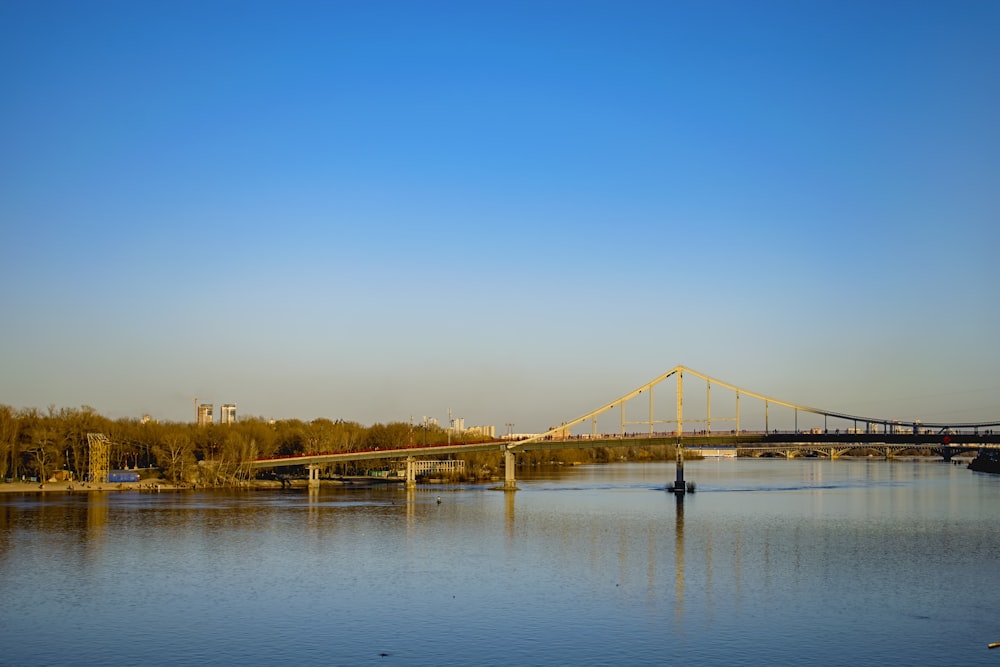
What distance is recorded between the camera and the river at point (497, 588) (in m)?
30.8

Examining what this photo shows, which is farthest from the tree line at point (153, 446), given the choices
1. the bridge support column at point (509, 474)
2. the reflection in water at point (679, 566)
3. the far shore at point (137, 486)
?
the reflection in water at point (679, 566)

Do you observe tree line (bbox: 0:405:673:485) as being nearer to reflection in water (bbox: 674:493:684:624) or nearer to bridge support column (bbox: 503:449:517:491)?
bridge support column (bbox: 503:449:517:491)

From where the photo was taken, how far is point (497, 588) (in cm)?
4178

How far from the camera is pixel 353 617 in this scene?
1395 inches

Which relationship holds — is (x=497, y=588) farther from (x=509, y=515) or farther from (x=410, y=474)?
(x=410, y=474)

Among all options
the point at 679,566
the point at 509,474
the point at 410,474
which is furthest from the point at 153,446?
the point at 679,566

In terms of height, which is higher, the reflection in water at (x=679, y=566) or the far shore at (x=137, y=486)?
the reflection in water at (x=679, y=566)

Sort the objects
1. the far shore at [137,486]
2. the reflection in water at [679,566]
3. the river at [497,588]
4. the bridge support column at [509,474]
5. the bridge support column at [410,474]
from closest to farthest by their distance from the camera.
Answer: the river at [497,588] < the reflection in water at [679,566] < the far shore at [137,486] < the bridge support column at [509,474] < the bridge support column at [410,474]

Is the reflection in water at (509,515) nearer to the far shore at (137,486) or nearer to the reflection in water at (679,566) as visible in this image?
the reflection in water at (679,566)

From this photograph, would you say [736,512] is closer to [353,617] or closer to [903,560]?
[903,560]

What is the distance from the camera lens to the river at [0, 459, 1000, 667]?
30.8 m

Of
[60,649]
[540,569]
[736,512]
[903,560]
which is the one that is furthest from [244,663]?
[736,512]

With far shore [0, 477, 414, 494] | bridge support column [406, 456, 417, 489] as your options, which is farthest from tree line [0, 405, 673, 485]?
bridge support column [406, 456, 417, 489]

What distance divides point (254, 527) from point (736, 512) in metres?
39.1
